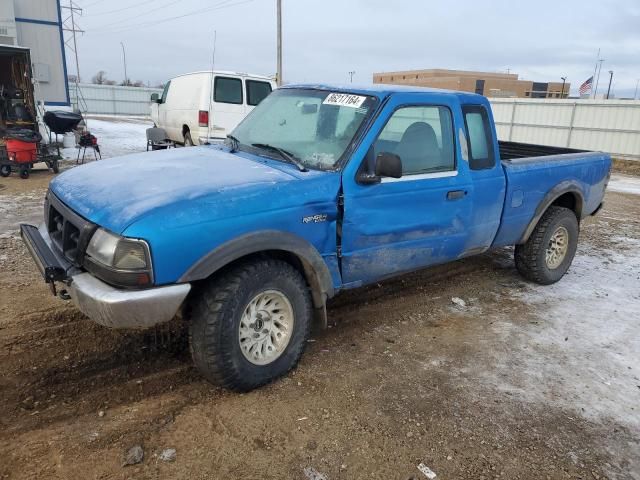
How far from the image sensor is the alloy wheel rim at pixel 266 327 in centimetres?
316

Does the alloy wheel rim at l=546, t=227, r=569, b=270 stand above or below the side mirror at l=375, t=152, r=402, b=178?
below

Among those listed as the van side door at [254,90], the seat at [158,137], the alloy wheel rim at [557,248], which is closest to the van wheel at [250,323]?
the alloy wheel rim at [557,248]

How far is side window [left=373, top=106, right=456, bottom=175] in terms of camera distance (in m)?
3.82

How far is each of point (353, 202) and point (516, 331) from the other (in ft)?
6.82

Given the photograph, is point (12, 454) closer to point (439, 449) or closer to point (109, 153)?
point (439, 449)

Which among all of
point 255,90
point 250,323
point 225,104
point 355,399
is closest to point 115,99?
point 255,90

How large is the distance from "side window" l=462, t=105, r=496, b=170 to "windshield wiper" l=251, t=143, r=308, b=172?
161 cm

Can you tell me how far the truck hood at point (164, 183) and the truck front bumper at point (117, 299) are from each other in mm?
332

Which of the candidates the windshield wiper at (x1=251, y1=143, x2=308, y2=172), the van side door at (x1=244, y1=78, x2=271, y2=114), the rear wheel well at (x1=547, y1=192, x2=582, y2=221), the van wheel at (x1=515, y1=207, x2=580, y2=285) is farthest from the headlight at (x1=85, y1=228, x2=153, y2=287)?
the van side door at (x1=244, y1=78, x2=271, y2=114)

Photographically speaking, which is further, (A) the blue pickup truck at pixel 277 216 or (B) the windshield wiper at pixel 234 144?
(B) the windshield wiper at pixel 234 144

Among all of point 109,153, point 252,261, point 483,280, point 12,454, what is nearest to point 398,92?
point 252,261

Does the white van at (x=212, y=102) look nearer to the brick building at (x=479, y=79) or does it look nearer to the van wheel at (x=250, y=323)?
the van wheel at (x=250, y=323)

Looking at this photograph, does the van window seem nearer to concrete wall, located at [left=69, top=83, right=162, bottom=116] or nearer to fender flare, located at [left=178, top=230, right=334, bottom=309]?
fender flare, located at [left=178, top=230, right=334, bottom=309]

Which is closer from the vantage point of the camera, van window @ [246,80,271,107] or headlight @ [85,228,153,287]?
headlight @ [85,228,153,287]
